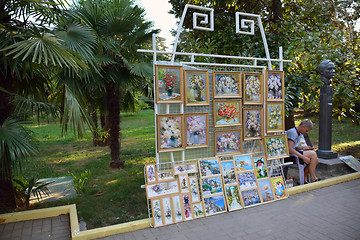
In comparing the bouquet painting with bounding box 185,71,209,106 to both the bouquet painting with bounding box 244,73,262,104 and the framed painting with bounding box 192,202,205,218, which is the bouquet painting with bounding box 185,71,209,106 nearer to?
the bouquet painting with bounding box 244,73,262,104

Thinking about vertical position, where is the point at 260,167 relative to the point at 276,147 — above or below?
below

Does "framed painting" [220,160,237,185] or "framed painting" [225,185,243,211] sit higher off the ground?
"framed painting" [220,160,237,185]

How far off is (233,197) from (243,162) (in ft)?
2.10

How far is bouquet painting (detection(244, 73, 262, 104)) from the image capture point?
4.80m

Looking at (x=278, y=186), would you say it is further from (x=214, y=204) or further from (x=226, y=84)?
(x=226, y=84)

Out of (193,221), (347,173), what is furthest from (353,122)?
(193,221)

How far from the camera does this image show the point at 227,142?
15.4 ft

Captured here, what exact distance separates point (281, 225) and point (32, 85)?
4.88 meters

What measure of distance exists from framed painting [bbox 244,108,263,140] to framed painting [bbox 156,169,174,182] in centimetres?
155

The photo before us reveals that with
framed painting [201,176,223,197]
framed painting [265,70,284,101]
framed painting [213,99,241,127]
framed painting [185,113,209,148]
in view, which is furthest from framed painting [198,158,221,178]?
framed painting [265,70,284,101]

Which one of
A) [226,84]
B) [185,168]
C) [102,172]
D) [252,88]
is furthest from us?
[102,172]

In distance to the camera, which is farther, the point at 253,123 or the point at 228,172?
the point at 253,123

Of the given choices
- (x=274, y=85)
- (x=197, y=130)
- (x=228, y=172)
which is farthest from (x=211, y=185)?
(x=274, y=85)

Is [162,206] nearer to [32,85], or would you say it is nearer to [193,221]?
[193,221]
